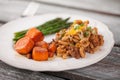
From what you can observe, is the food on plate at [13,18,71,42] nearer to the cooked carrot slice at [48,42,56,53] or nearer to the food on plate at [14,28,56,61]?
the food on plate at [14,28,56,61]

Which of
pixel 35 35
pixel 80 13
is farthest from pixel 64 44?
pixel 80 13

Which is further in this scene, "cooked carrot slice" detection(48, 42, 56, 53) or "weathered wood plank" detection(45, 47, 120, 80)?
"cooked carrot slice" detection(48, 42, 56, 53)

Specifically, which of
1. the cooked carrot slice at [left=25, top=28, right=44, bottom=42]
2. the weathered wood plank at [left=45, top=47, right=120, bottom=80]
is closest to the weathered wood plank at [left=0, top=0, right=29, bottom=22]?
the cooked carrot slice at [left=25, top=28, right=44, bottom=42]

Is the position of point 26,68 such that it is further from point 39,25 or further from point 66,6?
point 66,6

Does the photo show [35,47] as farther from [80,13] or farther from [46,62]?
[80,13]

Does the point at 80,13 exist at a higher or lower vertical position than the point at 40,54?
higher

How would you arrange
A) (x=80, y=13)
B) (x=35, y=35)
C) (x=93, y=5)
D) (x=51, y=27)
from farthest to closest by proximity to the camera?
(x=93, y=5)
(x=80, y=13)
(x=51, y=27)
(x=35, y=35)
